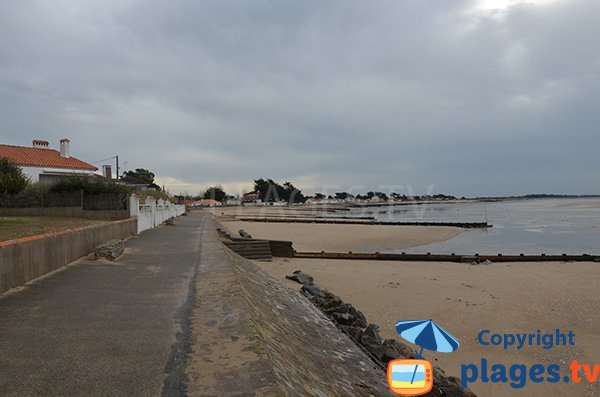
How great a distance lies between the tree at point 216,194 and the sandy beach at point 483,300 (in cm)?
11592

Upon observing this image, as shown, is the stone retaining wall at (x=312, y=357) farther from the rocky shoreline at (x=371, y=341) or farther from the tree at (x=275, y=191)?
the tree at (x=275, y=191)

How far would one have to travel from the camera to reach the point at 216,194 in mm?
132375

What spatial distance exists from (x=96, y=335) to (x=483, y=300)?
10508 millimetres

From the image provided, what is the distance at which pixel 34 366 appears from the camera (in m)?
3.32

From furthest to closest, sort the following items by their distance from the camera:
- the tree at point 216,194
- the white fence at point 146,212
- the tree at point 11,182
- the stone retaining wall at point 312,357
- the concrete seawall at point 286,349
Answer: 1. the tree at point 216,194
2. the tree at point 11,182
3. the white fence at point 146,212
4. the stone retaining wall at point 312,357
5. the concrete seawall at point 286,349

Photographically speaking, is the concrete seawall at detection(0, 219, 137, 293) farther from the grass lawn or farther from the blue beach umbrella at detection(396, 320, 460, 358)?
the blue beach umbrella at detection(396, 320, 460, 358)

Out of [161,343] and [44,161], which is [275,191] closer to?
[44,161]

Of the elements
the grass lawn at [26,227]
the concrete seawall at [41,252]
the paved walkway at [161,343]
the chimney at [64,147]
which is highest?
the chimney at [64,147]

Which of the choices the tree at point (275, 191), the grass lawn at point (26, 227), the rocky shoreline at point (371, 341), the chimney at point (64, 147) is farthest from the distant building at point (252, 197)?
the rocky shoreline at point (371, 341)

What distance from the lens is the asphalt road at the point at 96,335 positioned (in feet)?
9.93

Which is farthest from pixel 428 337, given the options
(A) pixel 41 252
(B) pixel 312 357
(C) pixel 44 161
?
(C) pixel 44 161

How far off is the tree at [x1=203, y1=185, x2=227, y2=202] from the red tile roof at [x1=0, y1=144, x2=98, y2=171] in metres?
95.9

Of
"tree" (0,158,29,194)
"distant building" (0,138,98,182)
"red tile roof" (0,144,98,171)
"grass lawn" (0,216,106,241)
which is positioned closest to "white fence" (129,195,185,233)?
"grass lawn" (0,216,106,241)

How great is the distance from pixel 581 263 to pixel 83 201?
23.7 meters
